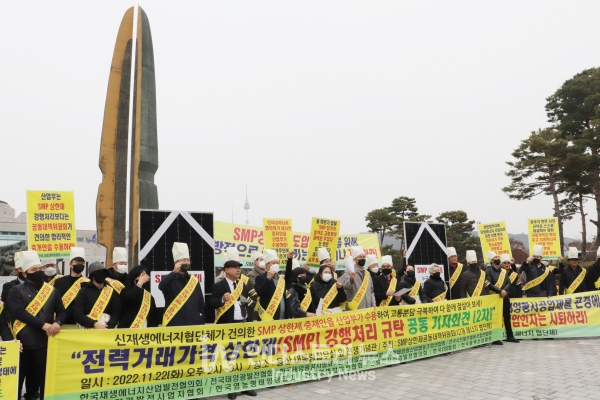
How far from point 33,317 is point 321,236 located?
5.88 meters

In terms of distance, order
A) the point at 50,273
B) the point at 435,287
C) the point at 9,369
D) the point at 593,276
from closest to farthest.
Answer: the point at 9,369
the point at 50,273
the point at 435,287
the point at 593,276

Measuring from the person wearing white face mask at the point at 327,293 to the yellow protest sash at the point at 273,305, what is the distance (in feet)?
2.30

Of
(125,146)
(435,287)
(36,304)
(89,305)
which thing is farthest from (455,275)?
(125,146)

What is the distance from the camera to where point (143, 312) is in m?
5.38

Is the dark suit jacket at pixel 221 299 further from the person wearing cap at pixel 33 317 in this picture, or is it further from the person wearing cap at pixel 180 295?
the person wearing cap at pixel 33 317

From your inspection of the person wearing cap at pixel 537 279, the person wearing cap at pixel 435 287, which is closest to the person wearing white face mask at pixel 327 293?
the person wearing cap at pixel 435 287

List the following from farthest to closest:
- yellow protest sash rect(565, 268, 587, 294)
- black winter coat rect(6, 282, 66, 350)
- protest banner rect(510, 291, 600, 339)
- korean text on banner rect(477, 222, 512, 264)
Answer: korean text on banner rect(477, 222, 512, 264)
yellow protest sash rect(565, 268, 587, 294)
protest banner rect(510, 291, 600, 339)
black winter coat rect(6, 282, 66, 350)

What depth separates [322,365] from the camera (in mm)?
6129

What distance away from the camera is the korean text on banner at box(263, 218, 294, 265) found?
9.81m

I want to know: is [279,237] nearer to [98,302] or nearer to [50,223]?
[50,223]

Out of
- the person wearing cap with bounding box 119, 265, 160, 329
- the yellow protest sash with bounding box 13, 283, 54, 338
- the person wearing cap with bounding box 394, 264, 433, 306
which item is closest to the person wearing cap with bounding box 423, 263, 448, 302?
the person wearing cap with bounding box 394, 264, 433, 306

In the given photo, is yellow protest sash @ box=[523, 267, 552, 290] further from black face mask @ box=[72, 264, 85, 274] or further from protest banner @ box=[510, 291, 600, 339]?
black face mask @ box=[72, 264, 85, 274]

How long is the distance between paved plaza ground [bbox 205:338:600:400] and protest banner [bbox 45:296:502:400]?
0.23m

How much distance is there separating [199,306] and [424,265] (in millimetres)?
6411
